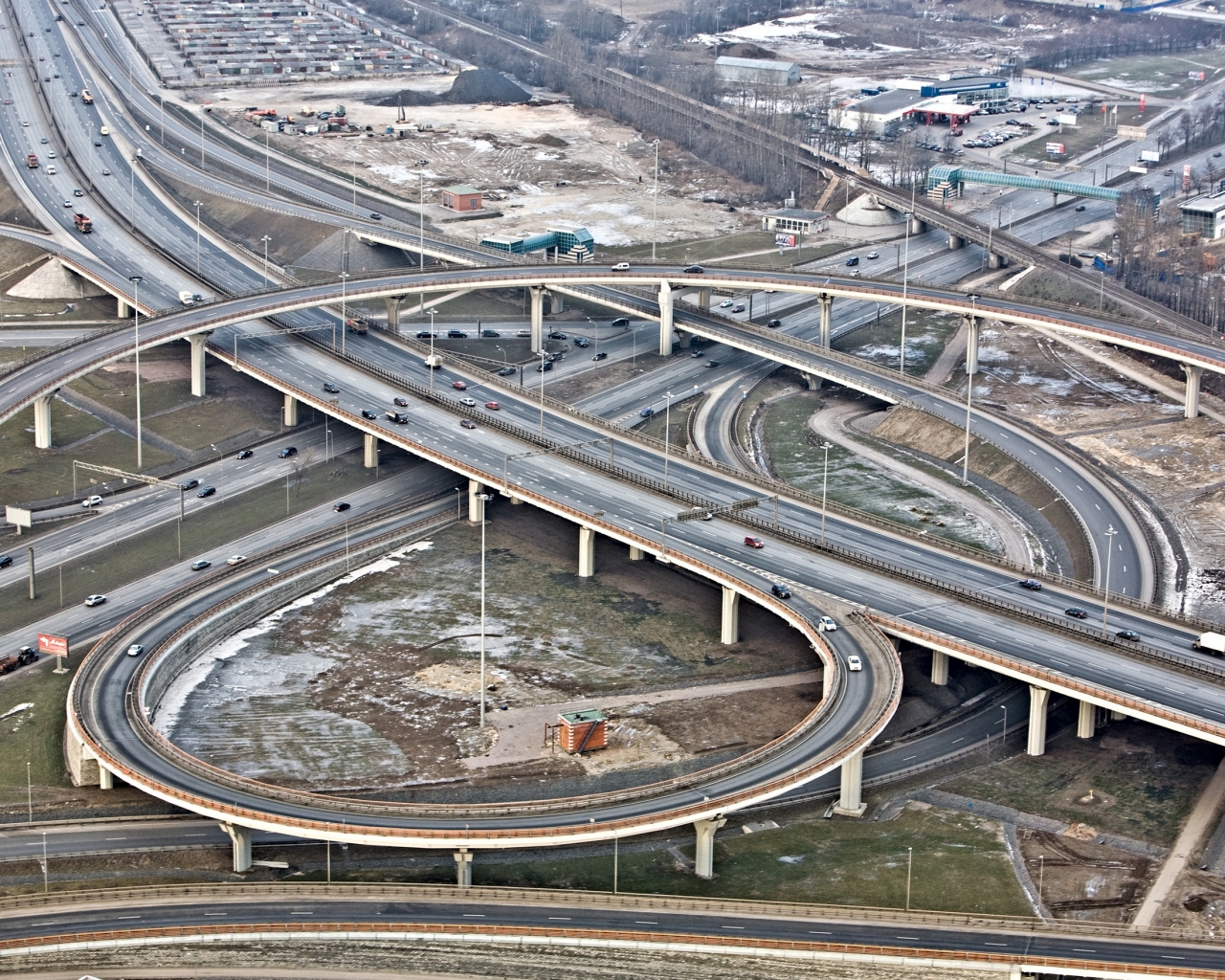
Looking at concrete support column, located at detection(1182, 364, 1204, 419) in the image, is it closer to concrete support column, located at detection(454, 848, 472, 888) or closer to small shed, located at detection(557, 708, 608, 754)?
small shed, located at detection(557, 708, 608, 754)

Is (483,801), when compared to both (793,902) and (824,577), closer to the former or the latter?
(793,902)

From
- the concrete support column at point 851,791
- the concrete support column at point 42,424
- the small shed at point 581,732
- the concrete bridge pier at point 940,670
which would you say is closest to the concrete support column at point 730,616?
the concrete bridge pier at point 940,670

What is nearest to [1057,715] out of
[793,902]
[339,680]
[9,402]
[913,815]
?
[913,815]

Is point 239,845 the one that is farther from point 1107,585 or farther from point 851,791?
point 1107,585

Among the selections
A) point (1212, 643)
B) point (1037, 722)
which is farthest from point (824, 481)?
point (1212, 643)

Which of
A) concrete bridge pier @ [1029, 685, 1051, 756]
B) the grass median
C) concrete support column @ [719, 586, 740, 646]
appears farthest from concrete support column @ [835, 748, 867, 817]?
the grass median

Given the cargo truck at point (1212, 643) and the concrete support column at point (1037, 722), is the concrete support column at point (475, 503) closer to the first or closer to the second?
the concrete support column at point (1037, 722)
